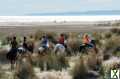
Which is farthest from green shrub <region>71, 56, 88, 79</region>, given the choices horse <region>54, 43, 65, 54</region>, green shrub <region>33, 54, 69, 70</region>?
horse <region>54, 43, 65, 54</region>

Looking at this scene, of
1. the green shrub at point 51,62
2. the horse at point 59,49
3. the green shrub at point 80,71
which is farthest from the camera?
the horse at point 59,49

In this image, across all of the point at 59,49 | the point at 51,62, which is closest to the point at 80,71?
the point at 51,62

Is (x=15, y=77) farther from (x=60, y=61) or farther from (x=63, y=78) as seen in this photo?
(x=60, y=61)

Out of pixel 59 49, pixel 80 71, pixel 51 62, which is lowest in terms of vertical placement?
pixel 51 62

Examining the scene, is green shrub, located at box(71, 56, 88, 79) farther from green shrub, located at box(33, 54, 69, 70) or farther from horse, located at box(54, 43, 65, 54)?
horse, located at box(54, 43, 65, 54)

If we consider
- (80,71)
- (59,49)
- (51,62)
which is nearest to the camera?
(80,71)

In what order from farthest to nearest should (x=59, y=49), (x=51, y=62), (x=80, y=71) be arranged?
(x=59, y=49) < (x=51, y=62) < (x=80, y=71)

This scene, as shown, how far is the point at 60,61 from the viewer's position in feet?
89.2

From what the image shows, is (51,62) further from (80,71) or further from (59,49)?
(80,71)

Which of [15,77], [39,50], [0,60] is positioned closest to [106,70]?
[15,77]

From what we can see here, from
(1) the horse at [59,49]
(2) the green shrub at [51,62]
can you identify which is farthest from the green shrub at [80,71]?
(1) the horse at [59,49]

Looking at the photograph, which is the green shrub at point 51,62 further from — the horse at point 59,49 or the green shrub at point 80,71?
the green shrub at point 80,71

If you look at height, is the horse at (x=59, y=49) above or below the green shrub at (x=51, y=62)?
above

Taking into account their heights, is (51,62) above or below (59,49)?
below
